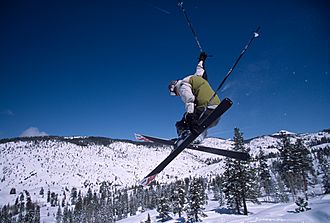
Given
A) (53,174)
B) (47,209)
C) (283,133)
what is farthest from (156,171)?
(53,174)

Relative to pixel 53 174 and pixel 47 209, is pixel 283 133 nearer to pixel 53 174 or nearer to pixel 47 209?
pixel 47 209

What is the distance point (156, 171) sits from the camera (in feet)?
19.7

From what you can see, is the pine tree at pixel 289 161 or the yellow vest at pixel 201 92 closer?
the yellow vest at pixel 201 92

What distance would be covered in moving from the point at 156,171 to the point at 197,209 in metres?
36.8

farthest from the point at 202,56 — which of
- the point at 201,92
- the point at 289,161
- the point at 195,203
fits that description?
the point at 195,203

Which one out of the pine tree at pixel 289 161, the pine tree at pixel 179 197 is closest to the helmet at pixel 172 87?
the pine tree at pixel 289 161

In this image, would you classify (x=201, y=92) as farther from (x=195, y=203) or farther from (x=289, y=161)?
(x=195, y=203)

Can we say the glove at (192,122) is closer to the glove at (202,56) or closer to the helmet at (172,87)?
the helmet at (172,87)

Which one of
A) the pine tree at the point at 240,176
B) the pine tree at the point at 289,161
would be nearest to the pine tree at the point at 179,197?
the pine tree at the point at 240,176

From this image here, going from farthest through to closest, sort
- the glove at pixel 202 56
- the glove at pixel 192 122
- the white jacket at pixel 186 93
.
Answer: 1. the glove at pixel 202 56
2. the white jacket at pixel 186 93
3. the glove at pixel 192 122

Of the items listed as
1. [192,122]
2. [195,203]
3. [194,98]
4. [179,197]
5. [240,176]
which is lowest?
[195,203]

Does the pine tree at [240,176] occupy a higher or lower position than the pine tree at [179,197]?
higher

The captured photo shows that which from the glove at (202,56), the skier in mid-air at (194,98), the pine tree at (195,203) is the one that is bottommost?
the pine tree at (195,203)

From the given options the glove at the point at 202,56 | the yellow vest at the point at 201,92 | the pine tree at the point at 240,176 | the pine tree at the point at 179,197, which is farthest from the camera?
the pine tree at the point at 179,197
